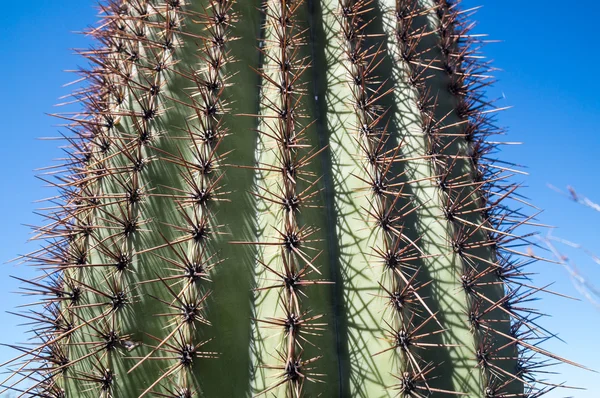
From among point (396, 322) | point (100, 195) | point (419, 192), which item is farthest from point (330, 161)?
point (100, 195)

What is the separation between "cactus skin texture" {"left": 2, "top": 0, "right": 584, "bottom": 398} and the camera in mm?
2357

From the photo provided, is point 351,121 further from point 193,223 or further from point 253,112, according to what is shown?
point 193,223

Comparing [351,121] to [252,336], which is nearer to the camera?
[252,336]

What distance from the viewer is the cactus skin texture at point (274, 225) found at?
236 cm

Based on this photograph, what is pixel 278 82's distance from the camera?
2852mm

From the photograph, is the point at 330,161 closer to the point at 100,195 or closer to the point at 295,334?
the point at 295,334

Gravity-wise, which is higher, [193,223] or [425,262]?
[193,223]

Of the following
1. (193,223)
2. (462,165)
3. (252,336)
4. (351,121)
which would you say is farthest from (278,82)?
(252,336)

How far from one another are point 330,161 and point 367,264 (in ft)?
1.95

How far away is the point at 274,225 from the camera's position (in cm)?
255

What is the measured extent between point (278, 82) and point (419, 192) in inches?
37.9

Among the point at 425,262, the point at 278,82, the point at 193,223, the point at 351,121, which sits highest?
the point at 278,82

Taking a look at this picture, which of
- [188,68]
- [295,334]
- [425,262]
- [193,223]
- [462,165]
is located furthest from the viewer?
[462,165]

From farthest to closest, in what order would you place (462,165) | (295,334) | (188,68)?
1. (462,165)
2. (188,68)
3. (295,334)
